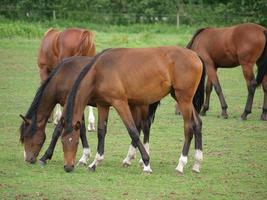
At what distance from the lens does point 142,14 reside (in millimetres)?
39531

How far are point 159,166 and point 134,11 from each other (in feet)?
98.2

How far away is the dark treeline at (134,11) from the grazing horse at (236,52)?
20109 millimetres

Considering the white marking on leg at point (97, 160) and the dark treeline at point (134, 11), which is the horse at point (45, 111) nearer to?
the white marking on leg at point (97, 160)

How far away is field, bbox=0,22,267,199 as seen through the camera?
9164mm

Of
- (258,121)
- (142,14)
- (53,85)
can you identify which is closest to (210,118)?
(258,121)

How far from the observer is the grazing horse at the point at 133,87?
10242 millimetres

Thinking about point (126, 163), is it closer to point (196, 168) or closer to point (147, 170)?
point (147, 170)

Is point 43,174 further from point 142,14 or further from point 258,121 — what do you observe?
point 142,14

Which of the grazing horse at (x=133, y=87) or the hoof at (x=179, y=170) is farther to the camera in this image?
the hoof at (x=179, y=170)

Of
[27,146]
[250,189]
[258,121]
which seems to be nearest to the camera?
[250,189]

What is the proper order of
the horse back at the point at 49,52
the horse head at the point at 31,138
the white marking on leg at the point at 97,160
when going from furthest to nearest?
the horse back at the point at 49,52
the horse head at the point at 31,138
the white marking on leg at the point at 97,160

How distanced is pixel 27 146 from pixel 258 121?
6.73 meters

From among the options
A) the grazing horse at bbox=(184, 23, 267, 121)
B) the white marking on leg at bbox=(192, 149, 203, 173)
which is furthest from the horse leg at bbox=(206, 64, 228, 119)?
the white marking on leg at bbox=(192, 149, 203, 173)

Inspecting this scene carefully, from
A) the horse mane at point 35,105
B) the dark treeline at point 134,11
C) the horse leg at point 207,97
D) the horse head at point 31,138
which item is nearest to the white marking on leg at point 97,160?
the horse head at point 31,138
